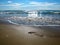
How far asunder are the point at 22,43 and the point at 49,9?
88cm

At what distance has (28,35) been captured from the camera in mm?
2645

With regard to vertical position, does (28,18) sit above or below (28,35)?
above

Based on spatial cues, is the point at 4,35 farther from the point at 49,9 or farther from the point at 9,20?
the point at 49,9

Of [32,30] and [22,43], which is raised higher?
[32,30]

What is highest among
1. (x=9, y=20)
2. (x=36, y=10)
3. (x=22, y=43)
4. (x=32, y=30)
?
(x=36, y=10)

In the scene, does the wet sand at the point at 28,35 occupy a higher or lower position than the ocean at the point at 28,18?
lower

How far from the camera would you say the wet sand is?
2561 mm

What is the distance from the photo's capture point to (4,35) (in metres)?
2.65

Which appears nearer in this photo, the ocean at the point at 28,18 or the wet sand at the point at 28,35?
the wet sand at the point at 28,35

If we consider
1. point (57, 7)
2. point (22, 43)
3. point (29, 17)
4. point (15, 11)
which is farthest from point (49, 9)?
point (22, 43)

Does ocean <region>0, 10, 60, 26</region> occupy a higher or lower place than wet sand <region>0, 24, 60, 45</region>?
higher

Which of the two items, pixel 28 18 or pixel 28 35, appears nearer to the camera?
pixel 28 35

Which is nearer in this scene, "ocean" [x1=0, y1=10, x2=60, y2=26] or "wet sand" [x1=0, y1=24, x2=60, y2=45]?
"wet sand" [x1=0, y1=24, x2=60, y2=45]

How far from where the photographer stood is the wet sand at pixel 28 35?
2561 mm
